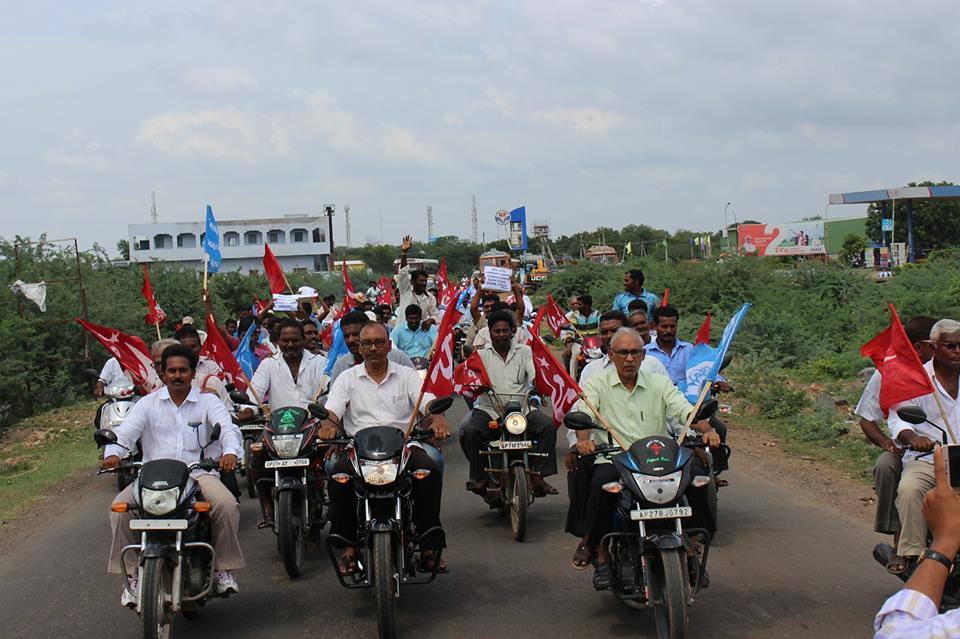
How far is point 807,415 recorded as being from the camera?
45.0 ft

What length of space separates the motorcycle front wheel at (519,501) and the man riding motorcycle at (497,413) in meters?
0.35

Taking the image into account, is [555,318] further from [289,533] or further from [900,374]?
[900,374]

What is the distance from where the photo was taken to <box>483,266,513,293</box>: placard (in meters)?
14.0

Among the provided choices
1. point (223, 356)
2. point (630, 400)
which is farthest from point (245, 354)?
point (630, 400)

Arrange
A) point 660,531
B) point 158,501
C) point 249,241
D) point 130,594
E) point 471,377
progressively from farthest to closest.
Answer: point 249,241
point 471,377
point 130,594
point 158,501
point 660,531

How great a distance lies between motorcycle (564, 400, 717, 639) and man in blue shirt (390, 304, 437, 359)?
25.4 ft

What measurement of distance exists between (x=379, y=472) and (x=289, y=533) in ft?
4.84

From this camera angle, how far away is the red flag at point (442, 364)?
7583 mm

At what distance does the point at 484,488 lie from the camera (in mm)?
8844

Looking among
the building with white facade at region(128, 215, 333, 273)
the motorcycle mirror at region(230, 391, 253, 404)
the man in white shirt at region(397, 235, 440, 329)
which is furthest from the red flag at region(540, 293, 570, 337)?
the building with white facade at region(128, 215, 333, 273)

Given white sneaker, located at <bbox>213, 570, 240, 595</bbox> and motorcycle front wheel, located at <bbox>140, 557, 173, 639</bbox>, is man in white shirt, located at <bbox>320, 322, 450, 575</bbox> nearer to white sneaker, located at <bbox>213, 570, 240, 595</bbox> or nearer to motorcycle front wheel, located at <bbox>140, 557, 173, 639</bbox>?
white sneaker, located at <bbox>213, 570, 240, 595</bbox>

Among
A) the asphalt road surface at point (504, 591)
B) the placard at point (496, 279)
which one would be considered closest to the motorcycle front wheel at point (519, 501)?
the asphalt road surface at point (504, 591)

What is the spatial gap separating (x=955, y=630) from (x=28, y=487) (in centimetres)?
1185

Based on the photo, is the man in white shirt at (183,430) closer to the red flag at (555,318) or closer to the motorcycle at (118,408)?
the motorcycle at (118,408)
